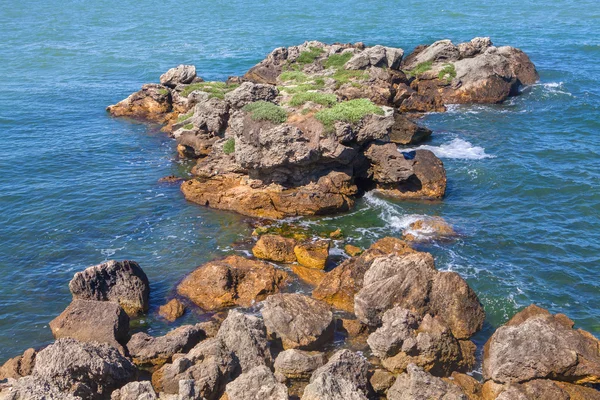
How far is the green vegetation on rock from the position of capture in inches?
2133

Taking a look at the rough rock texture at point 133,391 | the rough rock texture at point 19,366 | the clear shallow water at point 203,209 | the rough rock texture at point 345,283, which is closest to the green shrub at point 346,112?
the clear shallow water at point 203,209

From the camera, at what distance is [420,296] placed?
1077 inches

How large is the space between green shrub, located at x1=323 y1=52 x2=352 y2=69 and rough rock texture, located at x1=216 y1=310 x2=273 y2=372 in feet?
141

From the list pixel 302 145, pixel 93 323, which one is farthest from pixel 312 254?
pixel 93 323

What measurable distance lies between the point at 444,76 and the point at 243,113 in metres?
30.0

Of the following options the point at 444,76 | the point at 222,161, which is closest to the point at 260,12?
the point at 444,76

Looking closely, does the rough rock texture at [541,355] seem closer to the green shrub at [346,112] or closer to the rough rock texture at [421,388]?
the rough rock texture at [421,388]

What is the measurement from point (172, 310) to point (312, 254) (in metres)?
8.34

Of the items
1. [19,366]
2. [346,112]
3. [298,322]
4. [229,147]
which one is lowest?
[19,366]

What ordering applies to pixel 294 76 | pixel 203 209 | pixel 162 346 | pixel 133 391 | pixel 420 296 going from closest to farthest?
pixel 133 391 → pixel 162 346 → pixel 420 296 → pixel 203 209 → pixel 294 76

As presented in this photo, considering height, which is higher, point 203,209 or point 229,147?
point 229,147

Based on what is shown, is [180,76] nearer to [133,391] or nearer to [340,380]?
[133,391]

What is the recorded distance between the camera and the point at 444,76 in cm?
6431

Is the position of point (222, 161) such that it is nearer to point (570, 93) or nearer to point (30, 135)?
point (30, 135)
